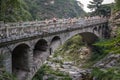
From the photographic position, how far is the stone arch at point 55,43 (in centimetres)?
A: 2475

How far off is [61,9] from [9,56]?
88806 millimetres

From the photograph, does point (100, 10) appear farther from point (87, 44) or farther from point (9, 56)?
point (9, 56)

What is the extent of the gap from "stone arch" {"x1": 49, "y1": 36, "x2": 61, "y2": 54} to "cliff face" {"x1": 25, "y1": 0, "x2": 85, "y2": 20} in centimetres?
5468

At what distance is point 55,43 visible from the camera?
26.1 m

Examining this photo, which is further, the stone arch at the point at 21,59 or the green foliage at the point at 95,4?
the green foliage at the point at 95,4

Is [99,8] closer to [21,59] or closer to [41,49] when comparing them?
[41,49]

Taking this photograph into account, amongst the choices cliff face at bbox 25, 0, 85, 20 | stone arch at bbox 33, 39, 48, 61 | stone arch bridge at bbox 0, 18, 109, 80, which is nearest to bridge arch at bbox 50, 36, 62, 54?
stone arch bridge at bbox 0, 18, 109, 80

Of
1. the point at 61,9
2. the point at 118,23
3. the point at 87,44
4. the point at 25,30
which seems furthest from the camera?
the point at 61,9

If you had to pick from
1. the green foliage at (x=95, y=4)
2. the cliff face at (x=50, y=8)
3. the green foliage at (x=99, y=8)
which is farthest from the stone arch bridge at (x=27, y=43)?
the cliff face at (x=50, y=8)

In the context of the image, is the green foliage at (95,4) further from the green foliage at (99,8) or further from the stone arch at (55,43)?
the stone arch at (55,43)

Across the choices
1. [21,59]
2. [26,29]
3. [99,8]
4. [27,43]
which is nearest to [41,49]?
[21,59]

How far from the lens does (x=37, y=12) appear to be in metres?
85.3

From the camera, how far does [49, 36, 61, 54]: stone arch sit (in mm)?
24750

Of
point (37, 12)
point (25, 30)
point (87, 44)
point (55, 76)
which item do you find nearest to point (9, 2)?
point (25, 30)
